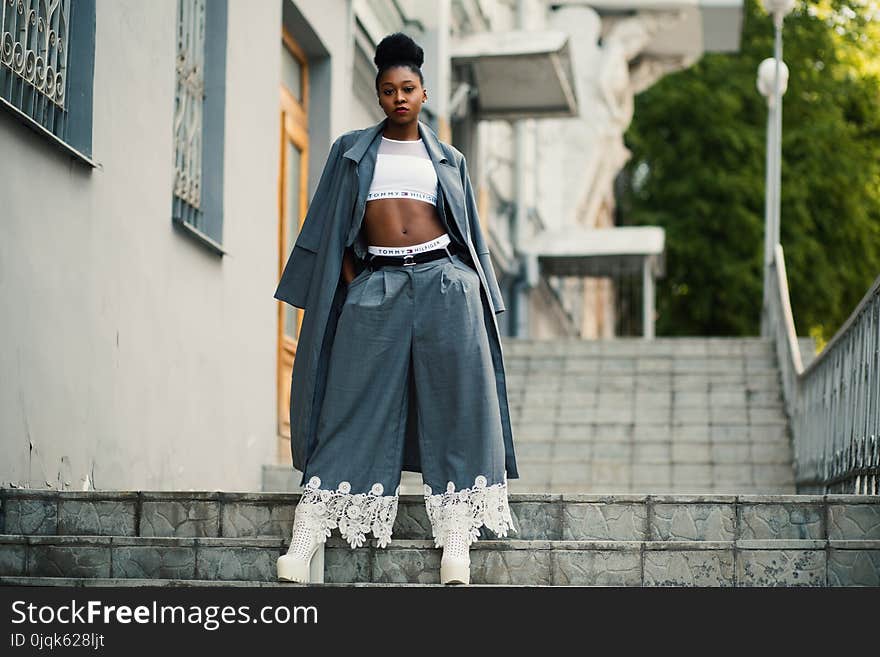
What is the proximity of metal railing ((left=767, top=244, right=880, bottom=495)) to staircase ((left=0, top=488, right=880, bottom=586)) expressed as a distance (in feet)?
3.47

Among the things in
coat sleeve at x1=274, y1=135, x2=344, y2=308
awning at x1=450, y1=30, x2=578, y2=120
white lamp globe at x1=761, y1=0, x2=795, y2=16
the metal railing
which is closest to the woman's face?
coat sleeve at x1=274, y1=135, x2=344, y2=308

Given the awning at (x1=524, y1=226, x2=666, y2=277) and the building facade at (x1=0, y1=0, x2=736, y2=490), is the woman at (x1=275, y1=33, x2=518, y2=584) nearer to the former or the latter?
the building facade at (x1=0, y1=0, x2=736, y2=490)

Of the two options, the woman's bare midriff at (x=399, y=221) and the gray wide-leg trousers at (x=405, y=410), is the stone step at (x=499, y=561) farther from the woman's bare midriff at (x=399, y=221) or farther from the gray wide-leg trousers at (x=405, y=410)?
the woman's bare midriff at (x=399, y=221)

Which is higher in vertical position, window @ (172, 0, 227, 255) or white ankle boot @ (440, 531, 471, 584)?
window @ (172, 0, 227, 255)

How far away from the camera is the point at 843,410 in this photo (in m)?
8.79

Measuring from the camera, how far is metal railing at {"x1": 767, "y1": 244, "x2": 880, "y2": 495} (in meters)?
7.49

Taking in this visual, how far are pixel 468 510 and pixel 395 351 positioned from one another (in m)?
0.65

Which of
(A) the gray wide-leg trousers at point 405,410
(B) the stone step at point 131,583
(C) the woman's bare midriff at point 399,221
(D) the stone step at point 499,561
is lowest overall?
(B) the stone step at point 131,583

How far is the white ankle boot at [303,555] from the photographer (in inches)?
230

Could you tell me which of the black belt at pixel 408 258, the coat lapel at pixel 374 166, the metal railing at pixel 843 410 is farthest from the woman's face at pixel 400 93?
the metal railing at pixel 843 410

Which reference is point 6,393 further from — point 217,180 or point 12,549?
point 217,180

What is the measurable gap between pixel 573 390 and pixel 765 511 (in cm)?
852

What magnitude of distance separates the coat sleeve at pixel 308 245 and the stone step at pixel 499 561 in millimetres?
989

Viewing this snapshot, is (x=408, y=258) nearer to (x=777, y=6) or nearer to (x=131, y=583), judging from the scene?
(x=131, y=583)
